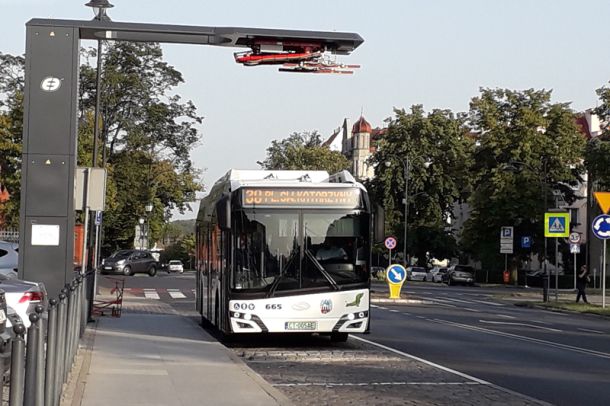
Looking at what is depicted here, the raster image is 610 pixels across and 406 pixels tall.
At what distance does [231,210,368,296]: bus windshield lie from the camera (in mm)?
17875

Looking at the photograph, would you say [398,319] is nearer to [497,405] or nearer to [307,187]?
[307,187]

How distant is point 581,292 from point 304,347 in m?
24.9

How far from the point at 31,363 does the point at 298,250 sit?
1147 cm

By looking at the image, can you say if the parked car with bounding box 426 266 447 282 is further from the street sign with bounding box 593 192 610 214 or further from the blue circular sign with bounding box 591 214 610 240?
the street sign with bounding box 593 192 610 214

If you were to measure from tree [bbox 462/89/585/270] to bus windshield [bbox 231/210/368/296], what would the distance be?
5510cm

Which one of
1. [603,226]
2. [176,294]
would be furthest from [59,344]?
[176,294]

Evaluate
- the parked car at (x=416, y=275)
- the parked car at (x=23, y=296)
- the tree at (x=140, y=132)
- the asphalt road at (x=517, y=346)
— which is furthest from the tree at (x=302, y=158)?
the parked car at (x=23, y=296)

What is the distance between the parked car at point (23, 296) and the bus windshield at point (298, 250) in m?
4.37

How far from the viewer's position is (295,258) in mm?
17922

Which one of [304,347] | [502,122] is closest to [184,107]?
[502,122]

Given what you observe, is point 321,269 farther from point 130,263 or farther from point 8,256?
point 130,263

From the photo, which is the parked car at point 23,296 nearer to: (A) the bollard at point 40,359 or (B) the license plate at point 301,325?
(B) the license plate at point 301,325

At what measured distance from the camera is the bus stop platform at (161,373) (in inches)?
441

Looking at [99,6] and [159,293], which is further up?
[99,6]
